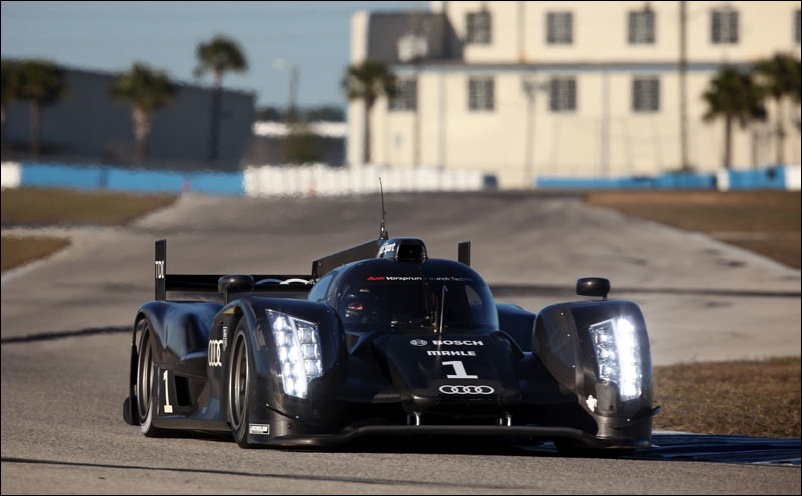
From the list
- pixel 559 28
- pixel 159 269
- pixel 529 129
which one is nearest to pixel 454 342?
pixel 159 269

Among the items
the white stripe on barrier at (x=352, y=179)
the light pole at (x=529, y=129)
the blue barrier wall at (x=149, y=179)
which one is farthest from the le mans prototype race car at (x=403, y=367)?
the light pole at (x=529, y=129)

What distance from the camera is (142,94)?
99.7 m

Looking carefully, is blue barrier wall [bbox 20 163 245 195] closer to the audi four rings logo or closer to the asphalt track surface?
the asphalt track surface

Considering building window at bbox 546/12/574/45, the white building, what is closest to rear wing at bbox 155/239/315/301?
building window at bbox 546/12/574/45

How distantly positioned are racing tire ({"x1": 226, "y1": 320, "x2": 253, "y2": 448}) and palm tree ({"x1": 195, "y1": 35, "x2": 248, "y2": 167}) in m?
96.7

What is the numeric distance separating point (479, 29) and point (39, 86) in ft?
95.3

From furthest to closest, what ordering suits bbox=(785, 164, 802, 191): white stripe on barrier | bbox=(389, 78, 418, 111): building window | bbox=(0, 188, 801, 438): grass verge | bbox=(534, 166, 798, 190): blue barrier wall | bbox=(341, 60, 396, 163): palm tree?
bbox=(341, 60, 396, 163): palm tree
bbox=(389, 78, 418, 111): building window
bbox=(534, 166, 798, 190): blue barrier wall
bbox=(785, 164, 802, 191): white stripe on barrier
bbox=(0, 188, 801, 438): grass verge

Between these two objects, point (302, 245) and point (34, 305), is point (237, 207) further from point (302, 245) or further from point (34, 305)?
point (34, 305)

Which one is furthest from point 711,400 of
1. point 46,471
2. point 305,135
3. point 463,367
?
point 305,135

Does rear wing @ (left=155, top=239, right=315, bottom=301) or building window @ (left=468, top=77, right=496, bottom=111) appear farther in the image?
building window @ (left=468, top=77, right=496, bottom=111)

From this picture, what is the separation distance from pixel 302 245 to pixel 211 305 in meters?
28.0

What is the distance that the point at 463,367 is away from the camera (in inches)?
372

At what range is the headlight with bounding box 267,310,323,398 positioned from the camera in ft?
30.7

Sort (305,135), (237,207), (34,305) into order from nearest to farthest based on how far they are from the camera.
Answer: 1. (34,305)
2. (237,207)
3. (305,135)
